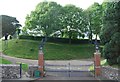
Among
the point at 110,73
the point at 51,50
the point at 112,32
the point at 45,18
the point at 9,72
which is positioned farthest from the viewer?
the point at 45,18

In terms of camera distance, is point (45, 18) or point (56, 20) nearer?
point (45, 18)

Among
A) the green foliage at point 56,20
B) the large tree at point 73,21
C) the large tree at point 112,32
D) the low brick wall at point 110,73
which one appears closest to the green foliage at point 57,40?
the green foliage at point 56,20

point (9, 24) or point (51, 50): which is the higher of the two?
point (9, 24)

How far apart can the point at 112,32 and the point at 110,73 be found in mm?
2910

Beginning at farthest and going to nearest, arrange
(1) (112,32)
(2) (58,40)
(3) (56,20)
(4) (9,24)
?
(4) (9,24) → (2) (58,40) → (3) (56,20) → (1) (112,32)

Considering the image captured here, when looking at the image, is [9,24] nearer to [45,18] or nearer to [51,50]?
[45,18]

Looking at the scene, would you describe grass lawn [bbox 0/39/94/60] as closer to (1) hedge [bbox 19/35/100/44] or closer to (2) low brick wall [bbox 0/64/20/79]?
(1) hedge [bbox 19/35/100/44]

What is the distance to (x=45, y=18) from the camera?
41.3 meters

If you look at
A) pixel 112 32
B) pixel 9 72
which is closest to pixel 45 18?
pixel 9 72

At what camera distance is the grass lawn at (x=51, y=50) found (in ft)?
118

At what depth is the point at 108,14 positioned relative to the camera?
18688 mm

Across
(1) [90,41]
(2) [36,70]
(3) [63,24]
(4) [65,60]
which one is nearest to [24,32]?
(3) [63,24]

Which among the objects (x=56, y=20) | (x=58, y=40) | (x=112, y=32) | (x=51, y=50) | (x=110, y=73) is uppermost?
(x=56, y=20)

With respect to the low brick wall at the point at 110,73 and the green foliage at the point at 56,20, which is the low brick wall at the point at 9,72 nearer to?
the low brick wall at the point at 110,73
